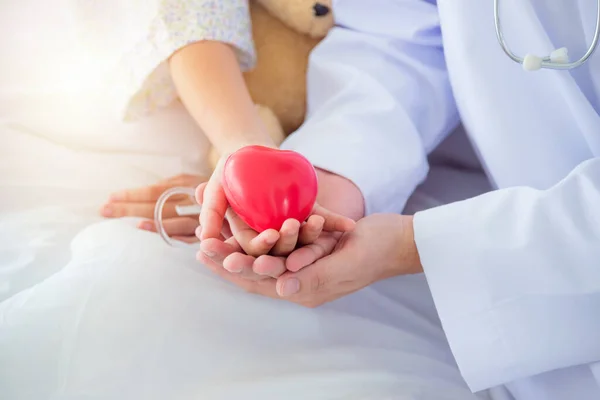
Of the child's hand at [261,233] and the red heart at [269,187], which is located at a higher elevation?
the red heart at [269,187]

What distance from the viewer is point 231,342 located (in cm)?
57

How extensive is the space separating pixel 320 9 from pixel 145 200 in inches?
14.9

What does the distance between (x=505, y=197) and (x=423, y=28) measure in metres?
0.30

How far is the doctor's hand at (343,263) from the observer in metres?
0.53

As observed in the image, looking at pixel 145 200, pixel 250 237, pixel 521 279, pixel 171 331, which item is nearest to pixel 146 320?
pixel 171 331

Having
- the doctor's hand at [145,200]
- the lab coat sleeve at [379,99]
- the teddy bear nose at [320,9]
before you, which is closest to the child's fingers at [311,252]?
the lab coat sleeve at [379,99]

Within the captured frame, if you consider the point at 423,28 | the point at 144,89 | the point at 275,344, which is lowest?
the point at 275,344

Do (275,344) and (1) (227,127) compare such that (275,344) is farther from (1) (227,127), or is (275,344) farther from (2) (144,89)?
(2) (144,89)

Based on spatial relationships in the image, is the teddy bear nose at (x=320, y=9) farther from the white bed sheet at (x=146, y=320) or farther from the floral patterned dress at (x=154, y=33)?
the white bed sheet at (x=146, y=320)

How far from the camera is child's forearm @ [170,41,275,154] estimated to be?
0.71 m

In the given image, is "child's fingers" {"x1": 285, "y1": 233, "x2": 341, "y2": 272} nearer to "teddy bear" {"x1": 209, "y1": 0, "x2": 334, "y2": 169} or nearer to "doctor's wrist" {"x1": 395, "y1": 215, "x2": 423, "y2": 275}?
"doctor's wrist" {"x1": 395, "y1": 215, "x2": 423, "y2": 275}

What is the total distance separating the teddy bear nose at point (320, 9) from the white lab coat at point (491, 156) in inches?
1.2

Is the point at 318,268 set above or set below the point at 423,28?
below

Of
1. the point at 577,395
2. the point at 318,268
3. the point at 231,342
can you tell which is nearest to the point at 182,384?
the point at 231,342
